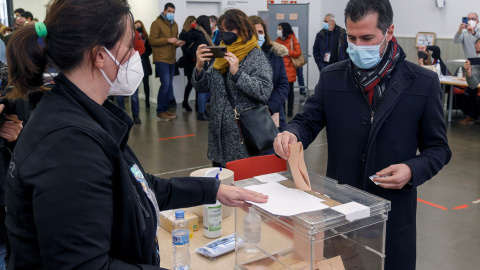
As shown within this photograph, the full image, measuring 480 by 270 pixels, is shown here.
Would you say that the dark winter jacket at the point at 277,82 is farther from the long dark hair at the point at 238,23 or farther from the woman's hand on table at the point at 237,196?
the woman's hand on table at the point at 237,196

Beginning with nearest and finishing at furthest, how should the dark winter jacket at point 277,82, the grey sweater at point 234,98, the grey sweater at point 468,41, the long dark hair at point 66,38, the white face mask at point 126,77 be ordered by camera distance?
the long dark hair at point 66,38 < the white face mask at point 126,77 < the grey sweater at point 234,98 < the dark winter jacket at point 277,82 < the grey sweater at point 468,41

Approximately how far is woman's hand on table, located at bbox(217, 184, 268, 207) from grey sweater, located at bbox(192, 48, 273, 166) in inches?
66.1

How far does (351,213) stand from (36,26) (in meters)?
1.06

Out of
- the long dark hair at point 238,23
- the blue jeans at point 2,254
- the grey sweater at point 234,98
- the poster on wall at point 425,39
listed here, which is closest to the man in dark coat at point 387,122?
the grey sweater at point 234,98

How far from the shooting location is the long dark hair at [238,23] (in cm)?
345

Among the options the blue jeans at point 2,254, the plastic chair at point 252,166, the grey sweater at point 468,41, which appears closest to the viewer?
the blue jeans at point 2,254

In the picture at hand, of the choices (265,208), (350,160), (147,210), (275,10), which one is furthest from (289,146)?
(275,10)

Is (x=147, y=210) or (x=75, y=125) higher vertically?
(x=75, y=125)

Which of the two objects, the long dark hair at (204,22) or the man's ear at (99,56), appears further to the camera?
the long dark hair at (204,22)

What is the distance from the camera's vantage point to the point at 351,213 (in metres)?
1.51

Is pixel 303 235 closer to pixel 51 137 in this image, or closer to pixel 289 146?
pixel 289 146

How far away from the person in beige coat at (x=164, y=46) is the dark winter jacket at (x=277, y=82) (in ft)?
16.2

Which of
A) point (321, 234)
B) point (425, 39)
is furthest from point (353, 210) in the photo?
point (425, 39)

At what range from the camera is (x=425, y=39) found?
10.9m
